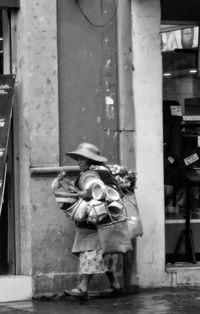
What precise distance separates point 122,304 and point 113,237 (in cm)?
72

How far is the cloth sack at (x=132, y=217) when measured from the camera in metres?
9.45

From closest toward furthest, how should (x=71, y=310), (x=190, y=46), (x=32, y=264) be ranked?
1. (x=71, y=310)
2. (x=32, y=264)
3. (x=190, y=46)

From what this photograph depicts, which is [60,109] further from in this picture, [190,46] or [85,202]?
[190,46]

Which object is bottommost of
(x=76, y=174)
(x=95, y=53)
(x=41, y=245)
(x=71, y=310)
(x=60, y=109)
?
(x=71, y=310)

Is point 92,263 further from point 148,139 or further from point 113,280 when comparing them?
point 148,139

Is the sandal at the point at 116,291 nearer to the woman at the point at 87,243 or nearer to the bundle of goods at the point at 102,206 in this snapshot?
the woman at the point at 87,243

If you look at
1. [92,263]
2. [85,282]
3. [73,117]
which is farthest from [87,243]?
[73,117]

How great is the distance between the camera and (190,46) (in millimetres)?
10961

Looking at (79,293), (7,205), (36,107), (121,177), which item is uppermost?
(36,107)

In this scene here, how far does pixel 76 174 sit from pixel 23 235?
0.88 metres

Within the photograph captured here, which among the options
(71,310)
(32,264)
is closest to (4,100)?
(32,264)

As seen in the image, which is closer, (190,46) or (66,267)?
(66,267)

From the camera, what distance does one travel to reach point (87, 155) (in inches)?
356

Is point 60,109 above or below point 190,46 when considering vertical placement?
below
